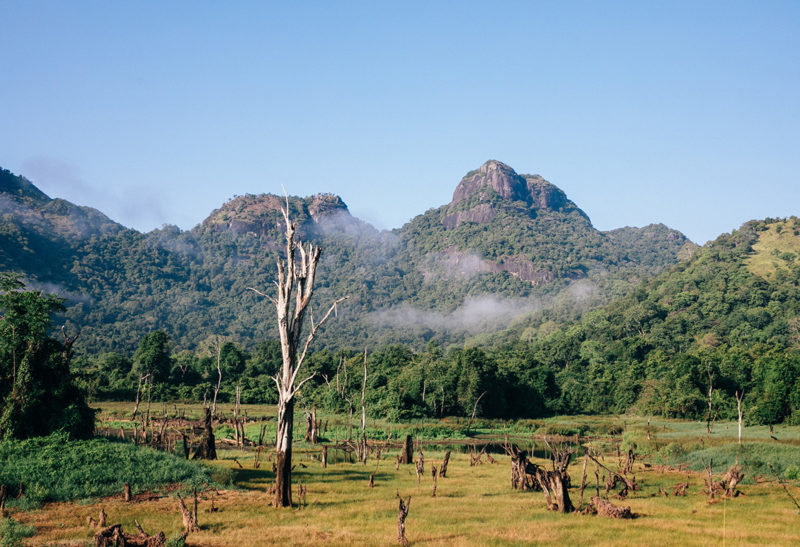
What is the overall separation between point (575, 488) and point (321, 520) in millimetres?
15525

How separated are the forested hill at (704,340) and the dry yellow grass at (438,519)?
44.1 m

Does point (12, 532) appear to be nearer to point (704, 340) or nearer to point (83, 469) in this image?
point (83, 469)

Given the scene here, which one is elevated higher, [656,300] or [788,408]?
[656,300]

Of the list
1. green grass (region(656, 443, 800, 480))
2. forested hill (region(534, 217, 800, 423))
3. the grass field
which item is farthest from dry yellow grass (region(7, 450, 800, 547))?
forested hill (region(534, 217, 800, 423))

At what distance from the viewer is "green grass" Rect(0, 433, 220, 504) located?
22609mm

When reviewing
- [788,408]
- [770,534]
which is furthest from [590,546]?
[788,408]

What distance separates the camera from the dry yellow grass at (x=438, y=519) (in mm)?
18547

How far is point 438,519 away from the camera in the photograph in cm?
2173

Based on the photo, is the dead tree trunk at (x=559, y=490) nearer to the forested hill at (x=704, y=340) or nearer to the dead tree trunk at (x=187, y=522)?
the dead tree trunk at (x=187, y=522)

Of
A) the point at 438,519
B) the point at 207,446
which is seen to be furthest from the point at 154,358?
the point at 438,519

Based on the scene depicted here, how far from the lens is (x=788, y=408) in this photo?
199 ft

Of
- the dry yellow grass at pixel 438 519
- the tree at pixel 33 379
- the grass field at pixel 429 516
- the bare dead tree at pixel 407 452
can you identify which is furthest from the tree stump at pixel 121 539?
the bare dead tree at pixel 407 452

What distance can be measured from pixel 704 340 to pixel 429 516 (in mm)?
100076

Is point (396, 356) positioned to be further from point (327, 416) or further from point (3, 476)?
point (3, 476)
